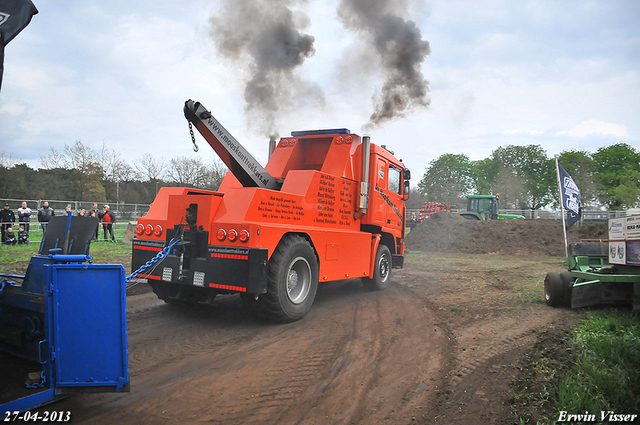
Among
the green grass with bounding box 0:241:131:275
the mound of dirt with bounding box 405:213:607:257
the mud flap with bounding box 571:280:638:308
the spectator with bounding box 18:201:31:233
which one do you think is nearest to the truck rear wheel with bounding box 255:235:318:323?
the mud flap with bounding box 571:280:638:308

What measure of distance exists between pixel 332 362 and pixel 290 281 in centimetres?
182

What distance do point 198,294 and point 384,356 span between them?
297 cm

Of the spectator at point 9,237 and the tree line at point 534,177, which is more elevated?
the tree line at point 534,177

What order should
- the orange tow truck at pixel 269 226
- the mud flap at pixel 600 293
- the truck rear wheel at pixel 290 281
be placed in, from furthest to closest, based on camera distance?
the mud flap at pixel 600 293 < the truck rear wheel at pixel 290 281 < the orange tow truck at pixel 269 226

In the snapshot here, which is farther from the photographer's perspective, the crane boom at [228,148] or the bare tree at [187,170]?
the bare tree at [187,170]

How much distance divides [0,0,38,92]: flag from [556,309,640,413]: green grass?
4.83 meters

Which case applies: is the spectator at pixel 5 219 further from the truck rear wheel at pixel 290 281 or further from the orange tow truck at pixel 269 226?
the truck rear wheel at pixel 290 281

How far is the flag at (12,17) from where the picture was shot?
273 cm

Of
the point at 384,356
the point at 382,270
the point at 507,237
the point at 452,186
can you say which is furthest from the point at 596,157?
the point at 384,356

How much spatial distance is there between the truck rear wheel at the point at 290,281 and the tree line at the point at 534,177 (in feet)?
150

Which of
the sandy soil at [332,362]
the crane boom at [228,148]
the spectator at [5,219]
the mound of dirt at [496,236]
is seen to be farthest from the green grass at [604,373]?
the spectator at [5,219]

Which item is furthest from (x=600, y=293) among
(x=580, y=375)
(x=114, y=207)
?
(x=114, y=207)

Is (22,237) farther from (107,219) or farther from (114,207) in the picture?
(114,207)

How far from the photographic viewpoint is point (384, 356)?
15.2ft
